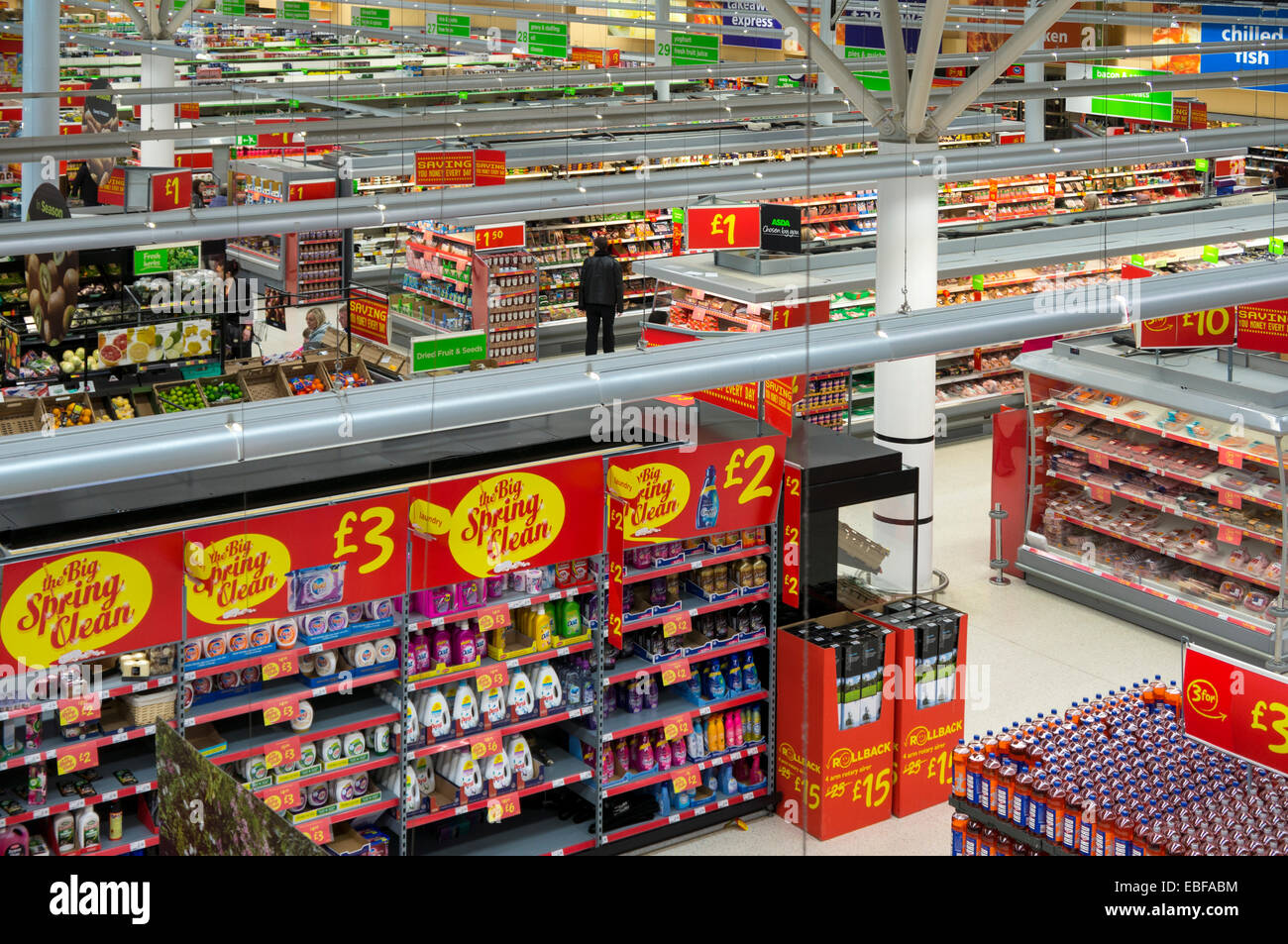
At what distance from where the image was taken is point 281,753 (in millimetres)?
6211

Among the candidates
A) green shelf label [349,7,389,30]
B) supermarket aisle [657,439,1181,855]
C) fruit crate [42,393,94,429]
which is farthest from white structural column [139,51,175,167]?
supermarket aisle [657,439,1181,855]

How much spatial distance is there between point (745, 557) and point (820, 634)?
21.1 inches

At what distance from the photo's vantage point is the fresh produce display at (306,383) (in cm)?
1145

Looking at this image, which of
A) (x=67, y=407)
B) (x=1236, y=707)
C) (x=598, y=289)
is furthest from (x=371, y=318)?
(x=1236, y=707)

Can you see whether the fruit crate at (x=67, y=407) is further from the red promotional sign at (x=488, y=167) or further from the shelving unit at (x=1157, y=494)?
the shelving unit at (x=1157, y=494)

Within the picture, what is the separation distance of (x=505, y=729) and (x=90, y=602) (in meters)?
2.02

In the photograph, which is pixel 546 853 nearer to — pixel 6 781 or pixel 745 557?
pixel 745 557

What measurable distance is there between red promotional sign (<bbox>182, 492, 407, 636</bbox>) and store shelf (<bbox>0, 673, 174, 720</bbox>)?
24 cm

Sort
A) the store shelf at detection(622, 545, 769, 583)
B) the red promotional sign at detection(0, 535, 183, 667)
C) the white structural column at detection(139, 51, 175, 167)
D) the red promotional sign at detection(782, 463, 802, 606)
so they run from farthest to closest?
the white structural column at detection(139, 51, 175, 167), the red promotional sign at detection(782, 463, 802, 606), the store shelf at detection(622, 545, 769, 583), the red promotional sign at detection(0, 535, 183, 667)

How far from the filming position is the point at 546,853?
7.00 metres

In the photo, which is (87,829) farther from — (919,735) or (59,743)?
(919,735)

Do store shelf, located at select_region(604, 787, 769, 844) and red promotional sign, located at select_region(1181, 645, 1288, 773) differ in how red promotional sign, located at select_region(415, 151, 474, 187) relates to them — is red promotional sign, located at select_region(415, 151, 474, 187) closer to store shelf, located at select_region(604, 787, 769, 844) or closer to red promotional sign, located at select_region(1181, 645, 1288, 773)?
store shelf, located at select_region(604, 787, 769, 844)

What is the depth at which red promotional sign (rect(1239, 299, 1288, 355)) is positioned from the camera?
9.31 metres

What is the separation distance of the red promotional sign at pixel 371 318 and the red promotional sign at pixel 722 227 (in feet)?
8.66
